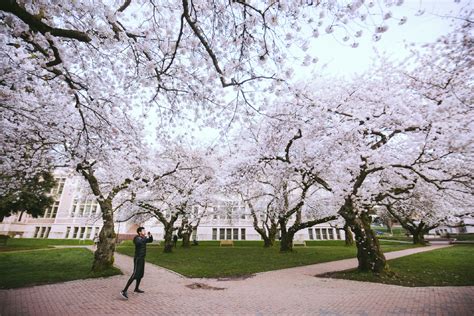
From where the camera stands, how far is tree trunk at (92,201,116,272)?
36.1 ft

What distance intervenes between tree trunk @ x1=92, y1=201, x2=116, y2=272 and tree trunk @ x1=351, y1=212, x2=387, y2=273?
11304 millimetres

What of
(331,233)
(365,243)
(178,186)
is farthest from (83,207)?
(365,243)

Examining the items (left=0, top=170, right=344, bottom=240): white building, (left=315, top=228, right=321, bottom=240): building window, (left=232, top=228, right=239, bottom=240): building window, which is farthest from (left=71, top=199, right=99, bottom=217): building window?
(left=315, top=228, right=321, bottom=240): building window

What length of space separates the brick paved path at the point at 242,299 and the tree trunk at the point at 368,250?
1.67 metres

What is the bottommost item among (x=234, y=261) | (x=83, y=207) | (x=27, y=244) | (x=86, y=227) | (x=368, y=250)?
(x=234, y=261)

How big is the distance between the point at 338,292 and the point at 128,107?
9.08 metres

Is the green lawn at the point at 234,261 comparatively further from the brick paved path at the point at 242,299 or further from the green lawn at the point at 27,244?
the green lawn at the point at 27,244

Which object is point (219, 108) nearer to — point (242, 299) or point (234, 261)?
point (242, 299)

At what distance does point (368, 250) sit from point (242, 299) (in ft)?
21.2

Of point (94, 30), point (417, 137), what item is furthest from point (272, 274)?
point (94, 30)

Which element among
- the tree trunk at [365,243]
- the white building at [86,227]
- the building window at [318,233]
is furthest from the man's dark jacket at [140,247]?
the building window at [318,233]

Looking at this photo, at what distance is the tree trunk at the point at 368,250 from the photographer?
10.0 m

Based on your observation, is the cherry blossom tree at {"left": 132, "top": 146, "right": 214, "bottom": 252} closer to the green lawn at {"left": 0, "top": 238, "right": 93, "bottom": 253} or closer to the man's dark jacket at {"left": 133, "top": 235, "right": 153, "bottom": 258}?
the man's dark jacket at {"left": 133, "top": 235, "right": 153, "bottom": 258}

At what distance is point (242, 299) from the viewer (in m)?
6.98
